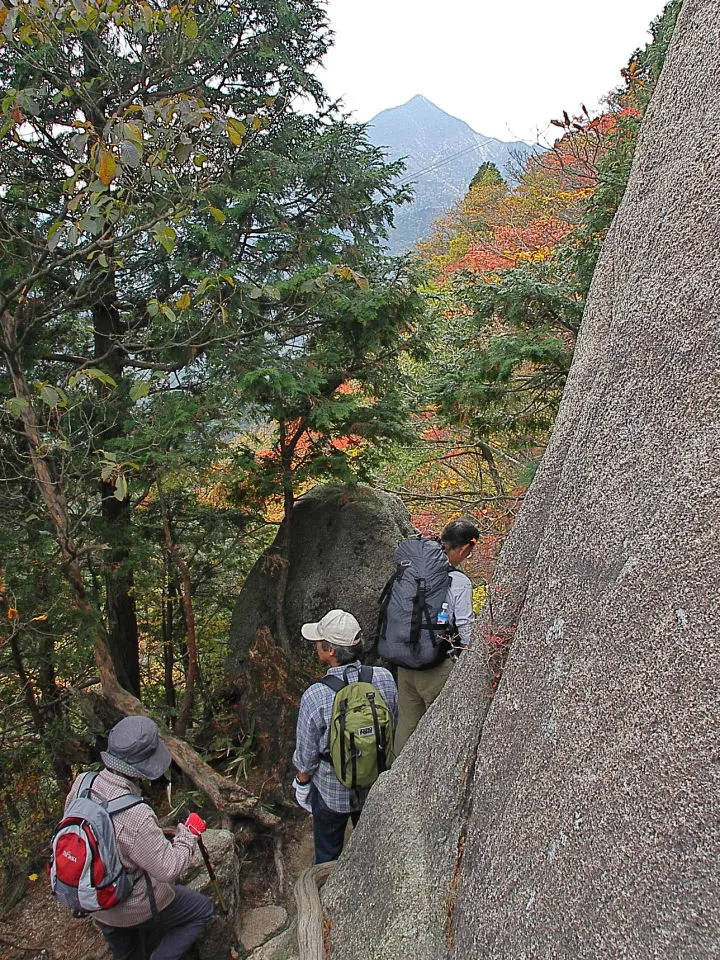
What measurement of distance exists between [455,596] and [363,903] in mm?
2188

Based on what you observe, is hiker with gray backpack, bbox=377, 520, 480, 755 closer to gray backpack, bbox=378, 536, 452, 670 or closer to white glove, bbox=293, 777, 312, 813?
gray backpack, bbox=378, 536, 452, 670

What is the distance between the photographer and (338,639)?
4.32 m

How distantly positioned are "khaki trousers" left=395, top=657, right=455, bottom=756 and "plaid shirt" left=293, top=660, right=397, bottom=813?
31.6 inches

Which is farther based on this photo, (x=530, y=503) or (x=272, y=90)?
(x=272, y=90)

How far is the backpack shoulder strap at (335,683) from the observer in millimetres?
4234

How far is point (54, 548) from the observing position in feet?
24.6

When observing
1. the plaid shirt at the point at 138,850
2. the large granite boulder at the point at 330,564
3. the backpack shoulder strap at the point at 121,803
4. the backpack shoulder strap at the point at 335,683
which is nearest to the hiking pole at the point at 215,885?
the plaid shirt at the point at 138,850

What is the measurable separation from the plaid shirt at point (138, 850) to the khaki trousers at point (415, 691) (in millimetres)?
2168

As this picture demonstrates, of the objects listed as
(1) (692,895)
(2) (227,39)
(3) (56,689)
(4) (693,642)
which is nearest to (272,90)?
(2) (227,39)

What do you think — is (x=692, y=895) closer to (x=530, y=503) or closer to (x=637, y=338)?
(x=530, y=503)

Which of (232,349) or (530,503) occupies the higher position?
(232,349)

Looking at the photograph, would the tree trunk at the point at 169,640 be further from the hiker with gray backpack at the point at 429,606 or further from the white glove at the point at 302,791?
the white glove at the point at 302,791

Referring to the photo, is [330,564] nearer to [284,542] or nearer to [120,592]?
[284,542]

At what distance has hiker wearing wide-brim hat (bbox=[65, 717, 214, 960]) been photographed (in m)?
3.49
